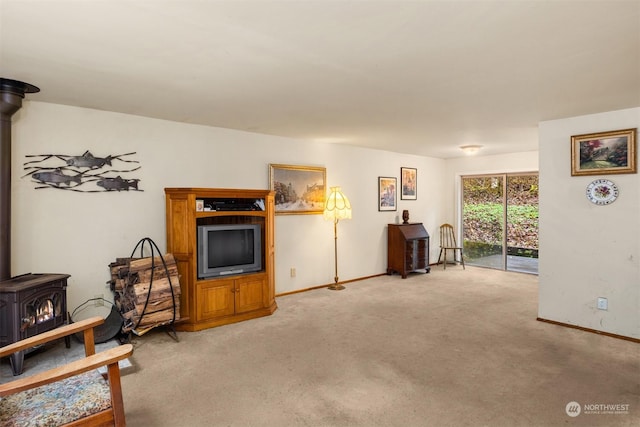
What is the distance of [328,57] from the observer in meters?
2.36

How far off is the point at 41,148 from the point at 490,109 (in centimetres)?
444

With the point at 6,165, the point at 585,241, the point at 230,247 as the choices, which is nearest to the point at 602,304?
the point at 585,241

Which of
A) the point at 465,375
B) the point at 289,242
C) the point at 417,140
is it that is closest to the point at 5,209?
the point at 289,242

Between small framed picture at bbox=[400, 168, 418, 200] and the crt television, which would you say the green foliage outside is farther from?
the crt television

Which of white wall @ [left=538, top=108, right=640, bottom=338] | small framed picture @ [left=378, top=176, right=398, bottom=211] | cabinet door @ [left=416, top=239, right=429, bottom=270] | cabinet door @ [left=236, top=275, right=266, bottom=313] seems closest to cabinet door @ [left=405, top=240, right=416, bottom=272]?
cabinet door @ [left=416, top=239, right=429, bottom=270]

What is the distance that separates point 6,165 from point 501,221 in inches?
294

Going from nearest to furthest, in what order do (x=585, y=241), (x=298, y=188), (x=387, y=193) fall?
(x=585, y=241) → (x=298, y=188) → (x=387, y=193)

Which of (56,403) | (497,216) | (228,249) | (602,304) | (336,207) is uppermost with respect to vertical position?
(336,207)

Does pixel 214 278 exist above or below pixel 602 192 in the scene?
below

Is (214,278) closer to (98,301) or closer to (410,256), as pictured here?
(98,301)

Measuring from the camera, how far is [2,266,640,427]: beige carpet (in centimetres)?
229

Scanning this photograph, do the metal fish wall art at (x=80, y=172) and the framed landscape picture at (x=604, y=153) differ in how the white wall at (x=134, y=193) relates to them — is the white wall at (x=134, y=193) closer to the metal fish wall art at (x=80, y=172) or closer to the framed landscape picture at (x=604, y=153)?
the metal fish wall art at (x=80, y=172)

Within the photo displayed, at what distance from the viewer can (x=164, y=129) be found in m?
4.11

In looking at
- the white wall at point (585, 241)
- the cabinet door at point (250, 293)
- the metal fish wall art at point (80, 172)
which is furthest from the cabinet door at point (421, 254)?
the metal fish wall art at point (80, 172)
